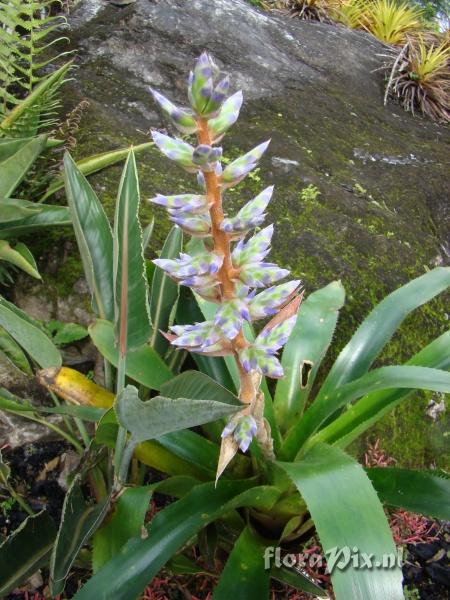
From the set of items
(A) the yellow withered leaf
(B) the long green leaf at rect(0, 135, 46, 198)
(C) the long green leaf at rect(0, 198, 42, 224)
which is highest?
(B) the long green leaf at rect(0, 135, 46, 198)

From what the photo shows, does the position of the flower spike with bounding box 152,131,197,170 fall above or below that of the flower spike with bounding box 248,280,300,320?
above

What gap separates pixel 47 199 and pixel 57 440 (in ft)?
3.03

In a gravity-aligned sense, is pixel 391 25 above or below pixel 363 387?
above

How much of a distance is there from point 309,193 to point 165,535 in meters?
1.65

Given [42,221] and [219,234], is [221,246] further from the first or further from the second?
[42,221]

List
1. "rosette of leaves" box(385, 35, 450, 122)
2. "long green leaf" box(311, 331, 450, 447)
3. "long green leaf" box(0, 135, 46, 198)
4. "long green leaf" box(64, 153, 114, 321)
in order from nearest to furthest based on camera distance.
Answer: "long green leaf" box(311, 331, 450, 447)
"long green leaf" box(64, 153, 114, 321)
"long green leaf" box(0, 135, 46, 198)
"rosette of leaves" box(385, 35, 450, 122)

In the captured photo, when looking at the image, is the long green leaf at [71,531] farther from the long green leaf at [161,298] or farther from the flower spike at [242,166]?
the flower spike at [242,166]

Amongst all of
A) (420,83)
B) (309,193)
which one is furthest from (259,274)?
(420,83)

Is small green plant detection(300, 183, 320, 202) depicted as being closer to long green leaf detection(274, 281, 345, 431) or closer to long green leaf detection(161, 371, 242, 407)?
long green leaf detection(274, 281, 345, 431)

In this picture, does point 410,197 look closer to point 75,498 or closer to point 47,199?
point 47,199

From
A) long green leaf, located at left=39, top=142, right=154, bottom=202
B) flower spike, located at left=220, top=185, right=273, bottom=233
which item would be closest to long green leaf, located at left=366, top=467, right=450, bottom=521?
flower spike, located at left=220, top=185, right=273, bottom=233

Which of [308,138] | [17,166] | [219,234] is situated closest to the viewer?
[219,234]

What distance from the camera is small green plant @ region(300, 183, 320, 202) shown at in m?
2.48

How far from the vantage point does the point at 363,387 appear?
1286 millimetres
